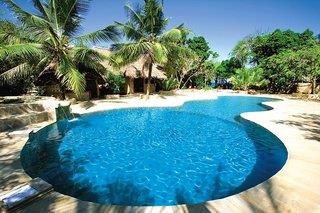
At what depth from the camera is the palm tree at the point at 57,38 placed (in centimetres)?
1173

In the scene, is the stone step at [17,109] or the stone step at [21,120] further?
the stone step at [17,109]

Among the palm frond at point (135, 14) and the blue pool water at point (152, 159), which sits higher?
the palm frond at point (135, 14)

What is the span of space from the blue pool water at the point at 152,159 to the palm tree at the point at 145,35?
7700 millimetres

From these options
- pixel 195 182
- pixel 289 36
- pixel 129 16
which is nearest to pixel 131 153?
pixel 195 182

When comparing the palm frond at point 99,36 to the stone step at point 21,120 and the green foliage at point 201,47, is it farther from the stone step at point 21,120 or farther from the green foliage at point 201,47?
the green foliage at point 201,47

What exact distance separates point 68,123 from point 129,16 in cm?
1103

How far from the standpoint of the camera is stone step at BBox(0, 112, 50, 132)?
8.39 meters

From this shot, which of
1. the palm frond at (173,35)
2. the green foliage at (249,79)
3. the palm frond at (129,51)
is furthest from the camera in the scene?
the green foliage at (249,79)

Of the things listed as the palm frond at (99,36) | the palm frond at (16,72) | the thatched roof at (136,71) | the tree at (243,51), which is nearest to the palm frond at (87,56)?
the palm frond at (99,36)

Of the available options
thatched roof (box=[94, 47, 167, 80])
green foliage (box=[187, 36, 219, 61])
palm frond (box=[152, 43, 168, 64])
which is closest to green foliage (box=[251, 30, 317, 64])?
green foliage (box=[187, 36, 219, 61])

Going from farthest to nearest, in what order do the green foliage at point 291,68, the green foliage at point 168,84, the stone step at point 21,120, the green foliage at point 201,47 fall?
1. the green foliage at point 201,47
2. the green foliage at point 168,84
3. the green foliage at point 291,68
4. the stone step at point 21,120

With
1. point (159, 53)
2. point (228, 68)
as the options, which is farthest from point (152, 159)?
point (228, 68)

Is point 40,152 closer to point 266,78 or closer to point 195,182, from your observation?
point 195,182

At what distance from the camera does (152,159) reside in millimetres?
6812
